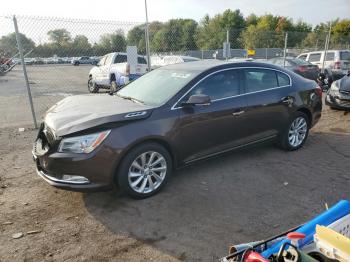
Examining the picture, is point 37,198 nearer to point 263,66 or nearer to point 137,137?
point 137,137

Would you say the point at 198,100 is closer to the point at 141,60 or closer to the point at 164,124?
the point at 164,124

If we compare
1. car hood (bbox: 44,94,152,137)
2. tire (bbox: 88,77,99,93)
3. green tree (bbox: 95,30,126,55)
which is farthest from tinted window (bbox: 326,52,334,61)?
car hood (bbox: 44,94,152,137)

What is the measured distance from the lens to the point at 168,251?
3.02m

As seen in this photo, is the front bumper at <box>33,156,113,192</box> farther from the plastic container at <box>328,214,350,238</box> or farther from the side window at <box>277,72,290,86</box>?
the side window at <box>277,72,290,86</box>

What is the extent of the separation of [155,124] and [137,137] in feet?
1.00

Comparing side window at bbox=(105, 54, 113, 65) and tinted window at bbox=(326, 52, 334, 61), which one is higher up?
side window at bbox=(105, 54, 113, 65)

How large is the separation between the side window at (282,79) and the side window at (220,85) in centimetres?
103

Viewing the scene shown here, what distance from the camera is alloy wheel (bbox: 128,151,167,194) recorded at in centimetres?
389

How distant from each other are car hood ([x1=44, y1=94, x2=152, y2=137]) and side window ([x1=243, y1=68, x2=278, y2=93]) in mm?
1824

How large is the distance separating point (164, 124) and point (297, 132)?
2.98 metres

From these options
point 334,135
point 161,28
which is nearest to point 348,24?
point 161,28

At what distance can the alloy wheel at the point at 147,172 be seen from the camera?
3.89m

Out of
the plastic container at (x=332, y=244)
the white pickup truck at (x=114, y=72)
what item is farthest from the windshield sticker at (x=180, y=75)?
the white pickup truck at (x=114, y=72)

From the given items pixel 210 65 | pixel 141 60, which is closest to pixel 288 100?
pixel 210 65
